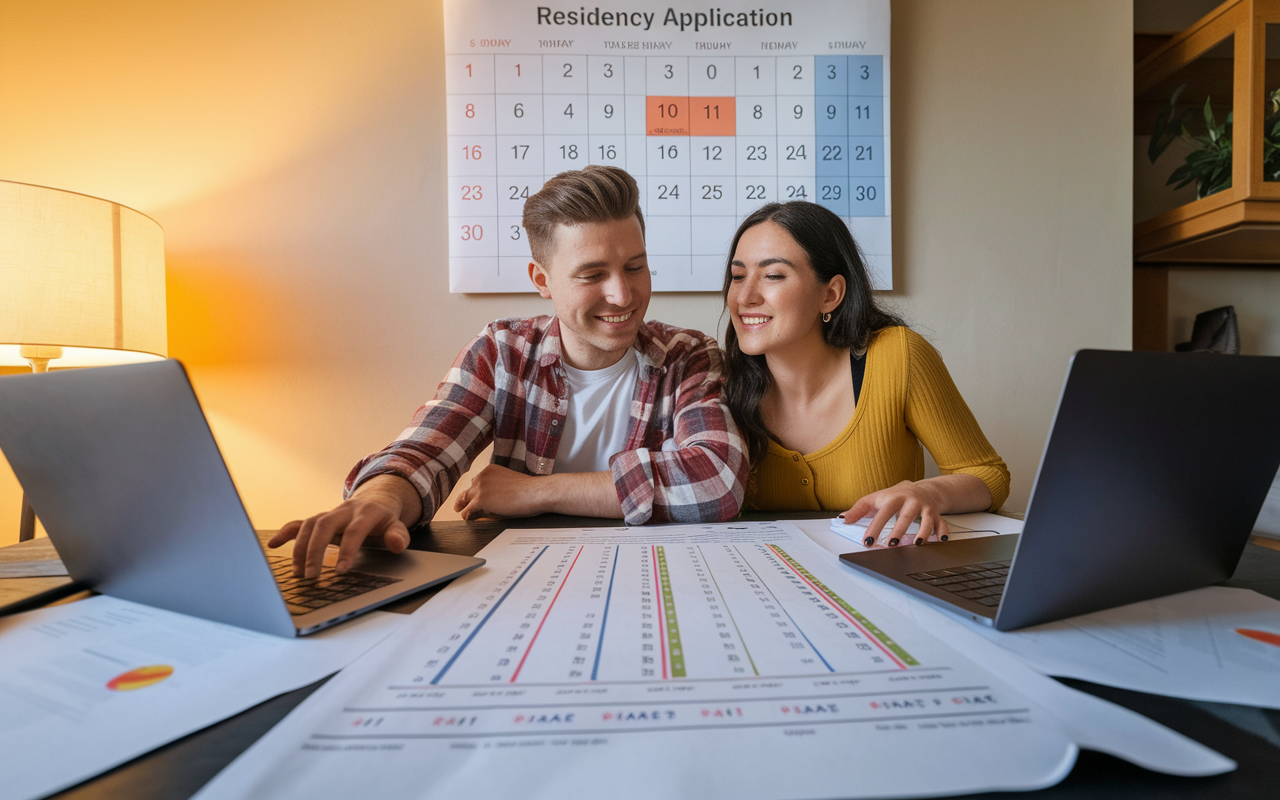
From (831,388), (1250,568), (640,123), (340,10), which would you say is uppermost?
(340,10)

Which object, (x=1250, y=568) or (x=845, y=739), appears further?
(x=1250, y=568)

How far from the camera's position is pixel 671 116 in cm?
151

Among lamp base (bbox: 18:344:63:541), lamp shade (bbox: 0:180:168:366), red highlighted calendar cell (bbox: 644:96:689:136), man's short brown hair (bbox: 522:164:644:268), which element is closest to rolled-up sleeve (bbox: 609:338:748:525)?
man's short brown hair (bbox: 522:164:644:268)

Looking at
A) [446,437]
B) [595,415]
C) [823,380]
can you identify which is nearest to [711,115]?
[823,380]

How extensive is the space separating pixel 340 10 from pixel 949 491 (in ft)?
5.98

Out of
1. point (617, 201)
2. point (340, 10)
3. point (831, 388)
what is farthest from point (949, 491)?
point (340, 10)

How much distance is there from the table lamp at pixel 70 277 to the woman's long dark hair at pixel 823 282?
1.14 m

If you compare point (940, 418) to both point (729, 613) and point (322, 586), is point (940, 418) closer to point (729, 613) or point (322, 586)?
point (729, 613)

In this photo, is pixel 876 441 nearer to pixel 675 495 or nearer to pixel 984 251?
pixel 675 495

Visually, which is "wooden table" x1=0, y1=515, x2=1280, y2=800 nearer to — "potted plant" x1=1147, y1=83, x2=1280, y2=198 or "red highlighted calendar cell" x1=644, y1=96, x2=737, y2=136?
"red highlighted calendar cell" x1=644, y1=96, x2=737, y2=136

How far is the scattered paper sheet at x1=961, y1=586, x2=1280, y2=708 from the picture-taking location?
0.30 meters

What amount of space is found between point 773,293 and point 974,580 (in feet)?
2.39

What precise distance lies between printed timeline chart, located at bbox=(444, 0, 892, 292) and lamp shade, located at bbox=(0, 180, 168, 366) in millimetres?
650

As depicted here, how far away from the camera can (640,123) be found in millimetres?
1509
